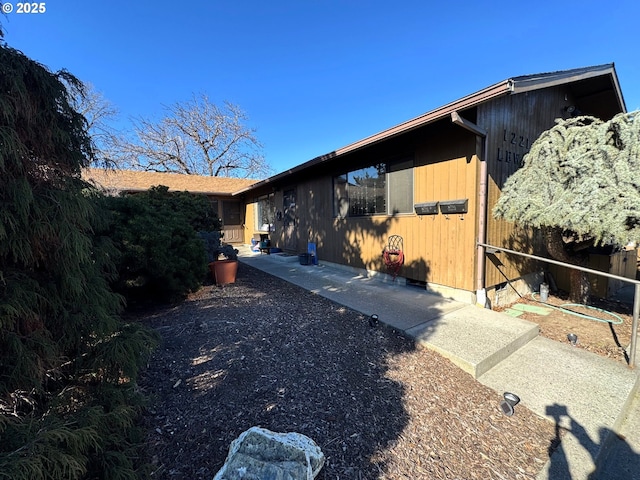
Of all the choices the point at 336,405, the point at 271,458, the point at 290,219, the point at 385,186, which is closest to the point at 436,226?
the point at 385,186

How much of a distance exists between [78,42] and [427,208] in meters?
9.09

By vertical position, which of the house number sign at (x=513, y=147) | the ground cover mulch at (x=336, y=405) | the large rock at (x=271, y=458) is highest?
the house number sign at (x=513, y=147)

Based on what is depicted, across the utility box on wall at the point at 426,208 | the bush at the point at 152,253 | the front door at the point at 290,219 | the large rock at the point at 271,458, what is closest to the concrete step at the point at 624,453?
the large rock at the point at 271,458

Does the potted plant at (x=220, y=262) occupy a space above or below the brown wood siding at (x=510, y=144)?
below

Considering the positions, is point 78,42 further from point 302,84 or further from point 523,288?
point 523,288

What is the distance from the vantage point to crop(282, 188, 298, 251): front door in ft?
30.2

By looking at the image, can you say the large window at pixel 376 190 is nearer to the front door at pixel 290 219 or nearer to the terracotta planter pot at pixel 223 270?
the front door at pixel 290 219

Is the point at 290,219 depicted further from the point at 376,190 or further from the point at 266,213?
the point at 376,190

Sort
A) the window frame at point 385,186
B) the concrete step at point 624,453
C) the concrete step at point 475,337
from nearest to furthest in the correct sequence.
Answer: the concrete step at point 624,453 → the concrete step at point 475,337 → the window frame at point 385,186

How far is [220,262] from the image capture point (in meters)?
5.63

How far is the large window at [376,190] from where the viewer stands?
5371 mm

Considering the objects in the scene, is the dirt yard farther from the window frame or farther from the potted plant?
the potted plant

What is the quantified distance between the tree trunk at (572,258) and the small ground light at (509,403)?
343cm

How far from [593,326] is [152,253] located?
21.6 ft
